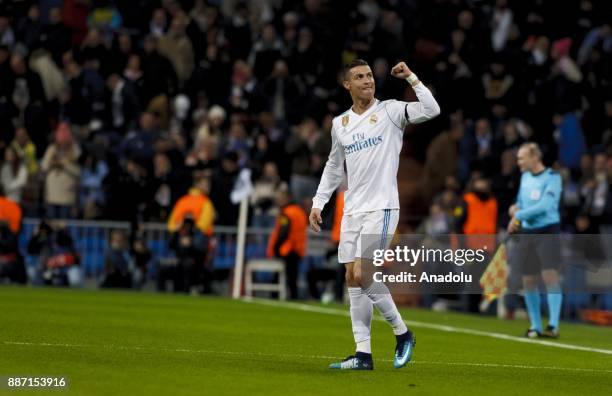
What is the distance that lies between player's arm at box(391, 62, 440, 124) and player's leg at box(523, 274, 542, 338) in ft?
21.7

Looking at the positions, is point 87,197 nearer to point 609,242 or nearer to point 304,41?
point 304,41

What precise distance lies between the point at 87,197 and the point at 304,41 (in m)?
5.66

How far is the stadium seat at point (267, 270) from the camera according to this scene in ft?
83.2

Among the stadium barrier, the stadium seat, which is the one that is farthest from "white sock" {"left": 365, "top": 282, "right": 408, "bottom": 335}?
the stadium barrier

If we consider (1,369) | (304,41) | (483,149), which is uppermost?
(304,41)

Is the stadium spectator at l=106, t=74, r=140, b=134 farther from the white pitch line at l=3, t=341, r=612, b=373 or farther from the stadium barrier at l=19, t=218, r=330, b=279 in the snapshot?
the white pitch line at l=3, t=341, r=612, b=373

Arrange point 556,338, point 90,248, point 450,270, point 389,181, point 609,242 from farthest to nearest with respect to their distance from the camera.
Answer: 1. point 90,248
2. point 609,242
3. point 556,338
4. point 450,270
5. point 389,181

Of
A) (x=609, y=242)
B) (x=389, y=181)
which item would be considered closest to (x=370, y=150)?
(x=389, y=181)

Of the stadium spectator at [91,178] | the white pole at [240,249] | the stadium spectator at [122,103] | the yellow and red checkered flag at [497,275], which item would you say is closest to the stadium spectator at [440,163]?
the white pole at [240,249]

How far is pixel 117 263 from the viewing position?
25.7 m

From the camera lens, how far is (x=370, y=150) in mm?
11859

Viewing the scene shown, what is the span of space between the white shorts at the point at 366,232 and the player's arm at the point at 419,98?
80cm

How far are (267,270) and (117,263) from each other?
2585 mm

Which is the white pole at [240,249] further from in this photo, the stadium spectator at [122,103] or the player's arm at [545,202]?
the player's arm at [545,202]
